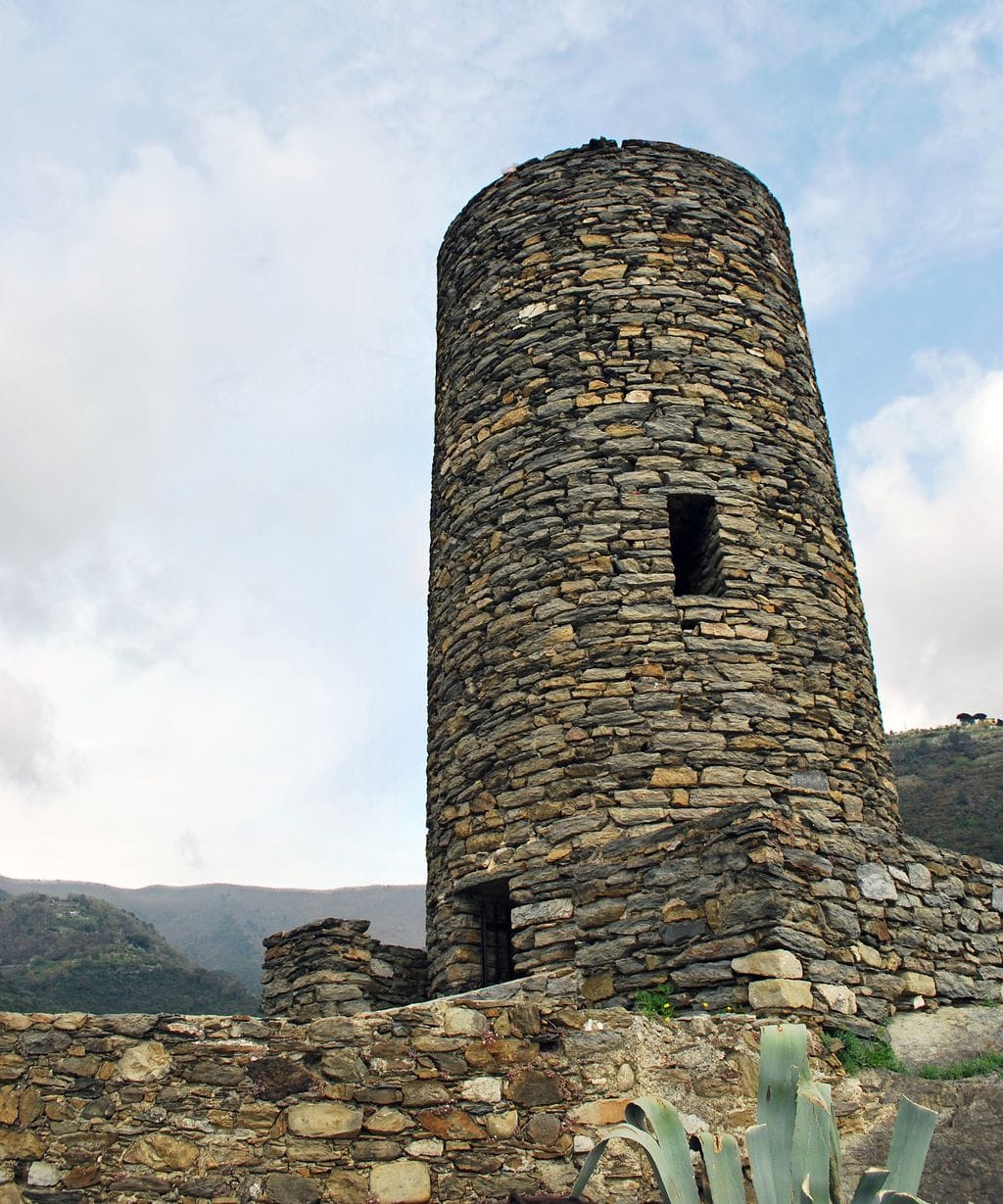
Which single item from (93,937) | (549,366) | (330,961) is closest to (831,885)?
(330,961)

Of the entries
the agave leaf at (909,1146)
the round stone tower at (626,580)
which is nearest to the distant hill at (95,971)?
the round stone tower at (626,580)

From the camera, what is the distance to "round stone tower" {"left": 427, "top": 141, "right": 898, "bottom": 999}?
6176 mm

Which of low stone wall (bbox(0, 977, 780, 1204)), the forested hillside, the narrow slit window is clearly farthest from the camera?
the forested hillside

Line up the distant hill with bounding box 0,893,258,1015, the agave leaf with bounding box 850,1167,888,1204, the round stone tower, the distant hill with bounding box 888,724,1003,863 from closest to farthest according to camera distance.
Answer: the agave leaf with bounding box 850,1167,888,1204 → the round stone tower → the distant hill with bounding box 888,724,1003,863 → the distant hill with bounding box 0,893,258,1015

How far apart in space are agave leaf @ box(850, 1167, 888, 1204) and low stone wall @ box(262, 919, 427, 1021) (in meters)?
4.05

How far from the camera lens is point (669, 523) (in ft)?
24.1

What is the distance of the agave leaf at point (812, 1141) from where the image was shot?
3443 millimetres

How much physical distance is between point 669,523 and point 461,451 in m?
1.72

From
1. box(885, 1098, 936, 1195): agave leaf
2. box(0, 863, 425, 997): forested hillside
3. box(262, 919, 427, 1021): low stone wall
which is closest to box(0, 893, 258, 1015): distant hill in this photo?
box(262, 919, 427, 1021): low stone wall

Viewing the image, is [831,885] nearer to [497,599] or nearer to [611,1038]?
[611,1038]

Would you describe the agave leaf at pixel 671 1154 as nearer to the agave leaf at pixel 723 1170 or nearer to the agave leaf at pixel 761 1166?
the agave leaf at pixel 723 1170

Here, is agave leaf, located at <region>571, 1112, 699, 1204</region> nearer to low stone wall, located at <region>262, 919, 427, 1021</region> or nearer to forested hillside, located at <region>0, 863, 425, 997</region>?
low stone wall, located at <region>262, 919, 427, 1021</region>

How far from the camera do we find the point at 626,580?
22.5 feet

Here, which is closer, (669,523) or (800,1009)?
(800,1009)
